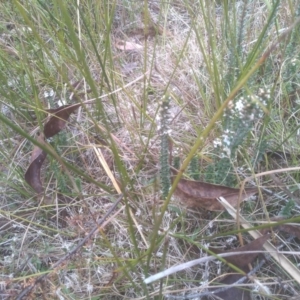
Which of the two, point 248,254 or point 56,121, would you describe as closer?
point 248,254

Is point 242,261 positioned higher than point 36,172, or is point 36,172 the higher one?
point 36,172

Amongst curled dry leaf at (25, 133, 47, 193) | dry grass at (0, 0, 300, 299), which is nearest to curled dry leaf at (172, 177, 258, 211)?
dry grass at (0, 0, 300, 299)

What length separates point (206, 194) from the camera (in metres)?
0.78

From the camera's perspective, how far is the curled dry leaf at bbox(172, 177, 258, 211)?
0.77 metres

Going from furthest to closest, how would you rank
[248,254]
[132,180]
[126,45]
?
[126,45]
[132,180]
[248,254]

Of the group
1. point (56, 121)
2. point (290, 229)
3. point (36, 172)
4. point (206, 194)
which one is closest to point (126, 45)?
point (56, 121)

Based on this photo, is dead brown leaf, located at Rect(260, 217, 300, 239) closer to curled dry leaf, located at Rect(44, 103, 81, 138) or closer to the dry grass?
the dry grass

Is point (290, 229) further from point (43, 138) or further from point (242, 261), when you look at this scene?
point (43, 138)

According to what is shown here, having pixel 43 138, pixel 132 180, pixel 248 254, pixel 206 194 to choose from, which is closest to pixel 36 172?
pixel 43 138

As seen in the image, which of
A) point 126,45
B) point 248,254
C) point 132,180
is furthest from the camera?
point 126,45

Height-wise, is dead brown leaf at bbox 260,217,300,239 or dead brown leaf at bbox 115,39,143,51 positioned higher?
dead brown leaf at bbox 115,39,143,51

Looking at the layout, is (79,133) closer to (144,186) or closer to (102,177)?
(102,177)

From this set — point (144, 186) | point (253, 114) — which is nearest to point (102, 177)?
point (144, 186)

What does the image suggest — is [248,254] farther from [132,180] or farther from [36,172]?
[36,172]
